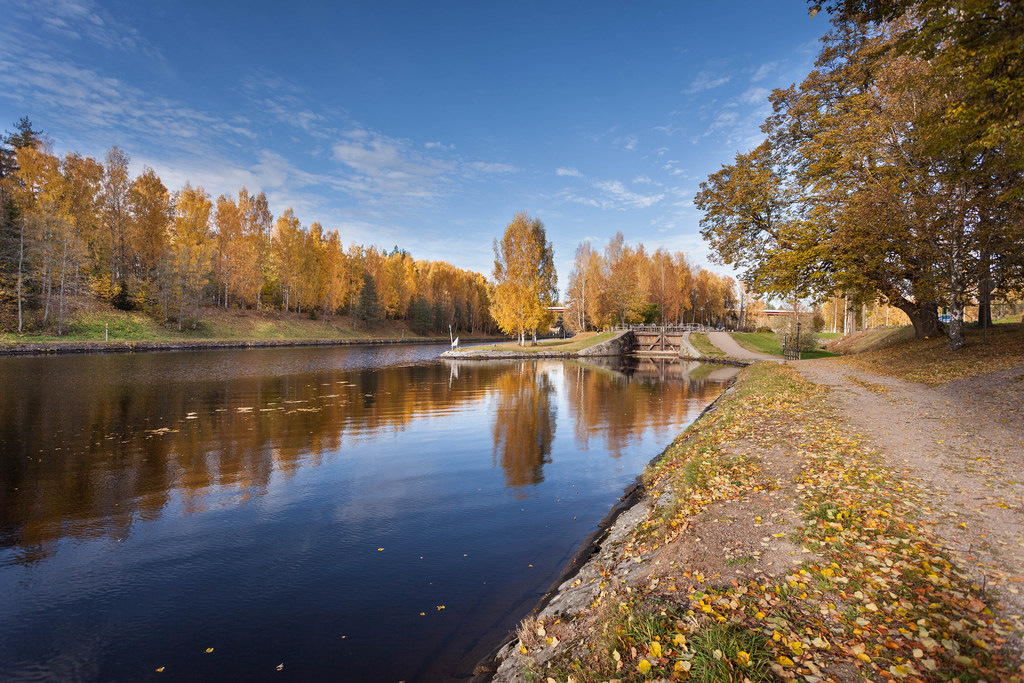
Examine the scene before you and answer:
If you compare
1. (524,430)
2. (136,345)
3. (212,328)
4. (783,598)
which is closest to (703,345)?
(524,430)

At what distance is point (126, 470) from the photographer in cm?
984

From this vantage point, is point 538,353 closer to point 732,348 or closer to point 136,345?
point 732,348

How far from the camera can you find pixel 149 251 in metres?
52.4

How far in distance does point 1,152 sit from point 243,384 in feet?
181

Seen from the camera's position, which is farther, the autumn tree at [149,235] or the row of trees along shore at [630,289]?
the row of trees along shore at [630,289]

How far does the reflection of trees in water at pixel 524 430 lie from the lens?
10.9 m

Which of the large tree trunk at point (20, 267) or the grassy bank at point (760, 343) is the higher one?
the large tree trunk at point (20, 267)

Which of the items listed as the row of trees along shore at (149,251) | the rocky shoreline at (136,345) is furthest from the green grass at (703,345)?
the row of trees along shore at (149,251)

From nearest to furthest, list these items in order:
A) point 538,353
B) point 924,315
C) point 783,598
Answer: point 783,598, point 924,315, point 538,353

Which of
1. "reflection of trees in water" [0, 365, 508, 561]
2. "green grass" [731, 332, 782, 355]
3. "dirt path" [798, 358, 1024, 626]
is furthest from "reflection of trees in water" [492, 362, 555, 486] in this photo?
"green grass" [731, 332, 782, 355]

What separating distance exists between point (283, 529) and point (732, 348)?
4854 cm

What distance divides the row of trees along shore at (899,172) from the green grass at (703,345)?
71.1 feet

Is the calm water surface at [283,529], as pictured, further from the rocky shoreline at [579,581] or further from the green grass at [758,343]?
the green grass at [758,343]

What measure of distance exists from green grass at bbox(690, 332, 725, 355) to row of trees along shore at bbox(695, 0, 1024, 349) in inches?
853
